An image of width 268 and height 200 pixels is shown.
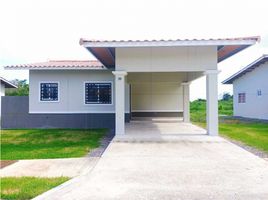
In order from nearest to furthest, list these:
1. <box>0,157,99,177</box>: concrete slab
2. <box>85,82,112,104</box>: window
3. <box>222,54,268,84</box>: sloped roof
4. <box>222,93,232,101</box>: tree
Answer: <box>0,157,99,177</box>: concrete slab < <box>85,82,112,104</box>: window < <box>222,54,268,84</box>: sloped roof < <box>222,93,232,101</box>: tree

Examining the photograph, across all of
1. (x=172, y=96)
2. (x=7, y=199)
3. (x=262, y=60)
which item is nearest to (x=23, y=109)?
(x=172, y=96)

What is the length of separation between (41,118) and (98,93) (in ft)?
11.5

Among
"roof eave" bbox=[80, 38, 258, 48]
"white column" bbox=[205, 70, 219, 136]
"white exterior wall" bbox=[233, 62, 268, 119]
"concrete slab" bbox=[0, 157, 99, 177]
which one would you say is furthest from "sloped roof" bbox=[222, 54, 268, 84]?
"concrete slab" bbox=[0, 157, 99, 177]

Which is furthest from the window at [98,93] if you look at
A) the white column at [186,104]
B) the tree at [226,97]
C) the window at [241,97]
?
the tree at [226,97]

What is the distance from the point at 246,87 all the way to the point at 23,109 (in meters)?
17.2

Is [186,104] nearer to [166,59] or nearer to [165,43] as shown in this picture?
[166,59]

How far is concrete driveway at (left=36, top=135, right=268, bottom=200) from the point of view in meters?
4.62

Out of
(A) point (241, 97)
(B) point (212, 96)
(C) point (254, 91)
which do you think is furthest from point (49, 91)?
(A) point (241, 97)

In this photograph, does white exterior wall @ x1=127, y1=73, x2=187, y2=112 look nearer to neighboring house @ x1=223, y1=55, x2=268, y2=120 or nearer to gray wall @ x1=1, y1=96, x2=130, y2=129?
gray wall @ x1=1, y1=96, x2=130, y2=129

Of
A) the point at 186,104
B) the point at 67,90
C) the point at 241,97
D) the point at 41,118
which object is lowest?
the point at 41,118

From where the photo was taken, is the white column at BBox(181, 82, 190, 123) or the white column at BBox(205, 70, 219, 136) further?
the white column at BBox(181, 82, 190, 123)

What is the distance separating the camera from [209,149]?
27.3 ft

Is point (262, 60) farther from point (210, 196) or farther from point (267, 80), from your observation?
point (210, 196)

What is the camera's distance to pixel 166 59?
10.6m
